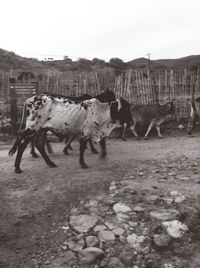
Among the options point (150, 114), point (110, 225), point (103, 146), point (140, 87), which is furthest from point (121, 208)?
point (140, 87)

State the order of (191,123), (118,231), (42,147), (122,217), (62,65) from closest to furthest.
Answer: (118,231), (122,217), (42,147), (191,123), (62,65)

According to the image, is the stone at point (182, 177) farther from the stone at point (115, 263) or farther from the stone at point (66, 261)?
the stone at point (66, 261)

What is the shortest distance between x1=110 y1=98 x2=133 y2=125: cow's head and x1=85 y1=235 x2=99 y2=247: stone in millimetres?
3408

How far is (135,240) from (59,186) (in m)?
1.71

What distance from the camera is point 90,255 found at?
4.09 metres

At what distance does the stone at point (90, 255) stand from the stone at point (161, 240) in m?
0.70

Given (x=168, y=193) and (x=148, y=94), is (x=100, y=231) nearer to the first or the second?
(x=168, y=193)

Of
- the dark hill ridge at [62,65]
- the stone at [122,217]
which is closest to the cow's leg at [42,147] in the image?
the stone at [122,217]

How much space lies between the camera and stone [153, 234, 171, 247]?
14.0ft

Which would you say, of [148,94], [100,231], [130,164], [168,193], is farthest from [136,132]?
[100,231]

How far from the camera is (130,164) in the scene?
22.4ft

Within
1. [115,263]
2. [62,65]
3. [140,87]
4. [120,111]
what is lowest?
[115,263]

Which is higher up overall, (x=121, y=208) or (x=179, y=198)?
(x=179, y=198)

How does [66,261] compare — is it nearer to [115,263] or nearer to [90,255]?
[90,255]
